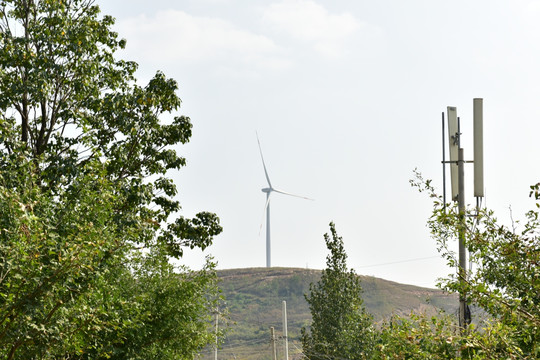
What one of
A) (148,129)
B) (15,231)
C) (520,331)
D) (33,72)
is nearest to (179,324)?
(148,129)

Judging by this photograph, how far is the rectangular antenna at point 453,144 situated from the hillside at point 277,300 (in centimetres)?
11921

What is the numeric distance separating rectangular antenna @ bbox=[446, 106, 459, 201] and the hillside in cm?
11921

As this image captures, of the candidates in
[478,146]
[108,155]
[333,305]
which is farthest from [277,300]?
[478,146]

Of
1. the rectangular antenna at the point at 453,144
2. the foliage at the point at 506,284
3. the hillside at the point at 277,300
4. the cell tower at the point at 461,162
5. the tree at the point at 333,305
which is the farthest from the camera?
the hillside at the point at 277,300

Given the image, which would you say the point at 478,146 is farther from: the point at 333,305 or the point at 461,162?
the point at 333,305

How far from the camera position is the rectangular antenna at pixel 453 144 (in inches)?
528

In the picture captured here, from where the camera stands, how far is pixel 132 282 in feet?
55.6

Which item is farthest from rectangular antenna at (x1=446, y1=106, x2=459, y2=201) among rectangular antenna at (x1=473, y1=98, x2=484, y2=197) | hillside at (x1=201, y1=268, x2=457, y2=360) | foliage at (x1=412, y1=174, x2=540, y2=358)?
hillside at (x1=201, y1=268, x2=457, y2=360)

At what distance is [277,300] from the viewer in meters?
167

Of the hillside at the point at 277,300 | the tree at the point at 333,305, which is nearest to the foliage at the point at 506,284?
the tree at the point at 333,305

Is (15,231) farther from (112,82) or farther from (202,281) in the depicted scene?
(112,82)

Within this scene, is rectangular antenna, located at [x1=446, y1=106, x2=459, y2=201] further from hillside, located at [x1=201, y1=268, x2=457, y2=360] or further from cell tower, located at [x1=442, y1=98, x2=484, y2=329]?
hillside, located at [x1=201, y1=268, x2=457, y2=360]

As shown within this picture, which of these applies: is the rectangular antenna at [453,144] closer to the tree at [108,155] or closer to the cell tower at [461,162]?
the cell tower at [461,162]

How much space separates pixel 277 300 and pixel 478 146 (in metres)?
157
